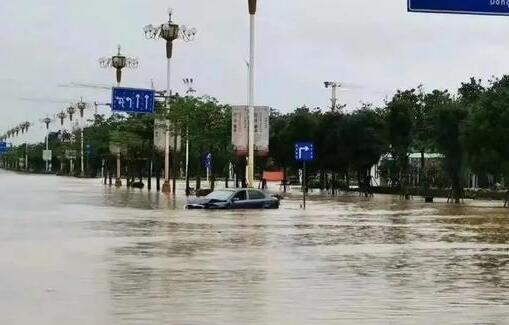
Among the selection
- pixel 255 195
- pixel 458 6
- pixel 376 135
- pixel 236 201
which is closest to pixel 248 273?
pixel 458 6

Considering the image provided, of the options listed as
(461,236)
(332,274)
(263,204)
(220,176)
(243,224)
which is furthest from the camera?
(220,176)

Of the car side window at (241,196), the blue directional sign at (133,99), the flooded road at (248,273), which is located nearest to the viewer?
the flooded road at (248,273)

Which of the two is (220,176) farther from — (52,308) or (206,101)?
(52,308)

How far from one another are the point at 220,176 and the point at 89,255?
396 feet

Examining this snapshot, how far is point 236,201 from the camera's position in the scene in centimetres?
3956

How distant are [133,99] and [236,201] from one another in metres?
22.8

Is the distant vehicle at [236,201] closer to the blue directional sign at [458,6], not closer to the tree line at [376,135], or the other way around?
the tree line at [376,135]

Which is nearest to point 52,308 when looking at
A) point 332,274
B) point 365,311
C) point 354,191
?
point 365,311

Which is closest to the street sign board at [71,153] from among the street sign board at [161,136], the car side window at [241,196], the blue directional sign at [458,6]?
the street sign board at [161,136]

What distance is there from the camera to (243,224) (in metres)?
29.3

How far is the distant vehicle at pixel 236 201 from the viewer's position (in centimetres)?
3920

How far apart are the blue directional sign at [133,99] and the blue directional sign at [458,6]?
4380 cm

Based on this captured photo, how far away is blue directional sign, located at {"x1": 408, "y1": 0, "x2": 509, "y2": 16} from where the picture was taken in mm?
17188

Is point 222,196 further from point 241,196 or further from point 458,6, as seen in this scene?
point 458,6
